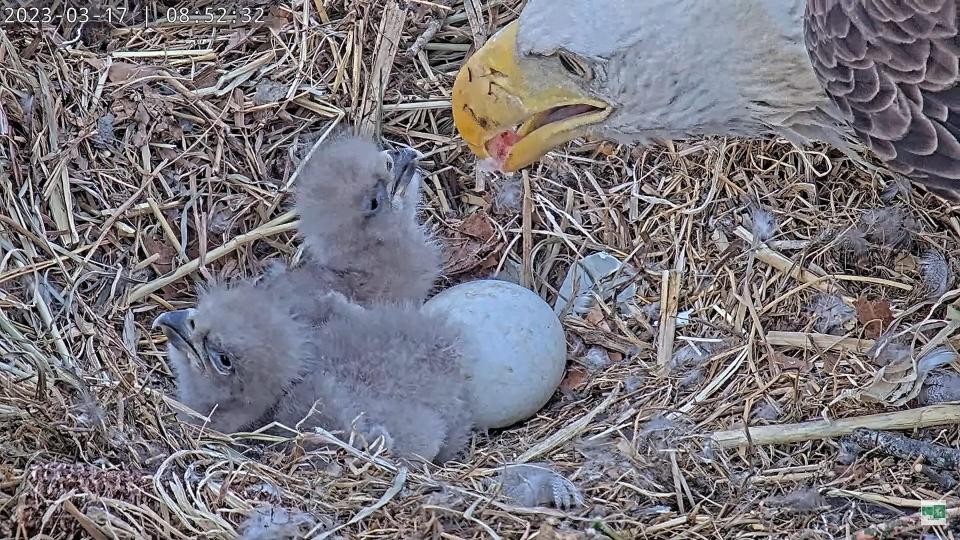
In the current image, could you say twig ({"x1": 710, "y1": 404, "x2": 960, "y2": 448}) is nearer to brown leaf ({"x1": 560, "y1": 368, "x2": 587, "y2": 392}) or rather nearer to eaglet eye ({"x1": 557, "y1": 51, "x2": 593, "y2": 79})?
brown leaf ({"x1": 560, "y1": 368, "x2": 587, "y2": 392})

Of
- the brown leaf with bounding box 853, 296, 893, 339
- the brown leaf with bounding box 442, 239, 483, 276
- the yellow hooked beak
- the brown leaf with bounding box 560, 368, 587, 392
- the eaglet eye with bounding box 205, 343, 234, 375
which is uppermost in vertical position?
the yellow hooked beak

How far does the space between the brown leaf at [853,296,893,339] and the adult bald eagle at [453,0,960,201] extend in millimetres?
826

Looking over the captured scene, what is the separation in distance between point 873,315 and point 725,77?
120 cm

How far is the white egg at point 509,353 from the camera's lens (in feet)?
11.9

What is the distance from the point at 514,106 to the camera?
3.09 m

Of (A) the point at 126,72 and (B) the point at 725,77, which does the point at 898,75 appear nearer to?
(B) the point at 725,77

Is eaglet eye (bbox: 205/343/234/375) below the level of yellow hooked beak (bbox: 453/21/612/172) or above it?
below

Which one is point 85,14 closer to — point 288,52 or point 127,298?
point 288,52

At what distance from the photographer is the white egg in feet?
11.9

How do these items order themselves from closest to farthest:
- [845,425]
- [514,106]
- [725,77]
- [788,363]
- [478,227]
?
[725,77], [514,106], [845,425], [788,363], [478,227]

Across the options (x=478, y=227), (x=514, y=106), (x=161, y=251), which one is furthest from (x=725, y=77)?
(x=161, y=251)

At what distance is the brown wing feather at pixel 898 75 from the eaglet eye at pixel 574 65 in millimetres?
555

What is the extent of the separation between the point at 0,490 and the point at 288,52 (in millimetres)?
2243

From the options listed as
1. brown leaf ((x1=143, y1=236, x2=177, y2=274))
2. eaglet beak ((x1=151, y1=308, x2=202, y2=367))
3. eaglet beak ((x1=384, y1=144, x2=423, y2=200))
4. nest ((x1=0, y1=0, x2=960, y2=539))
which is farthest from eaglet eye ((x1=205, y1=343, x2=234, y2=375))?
eaglet beak ((x1=384, y1=144, x2=423, y2=200))
